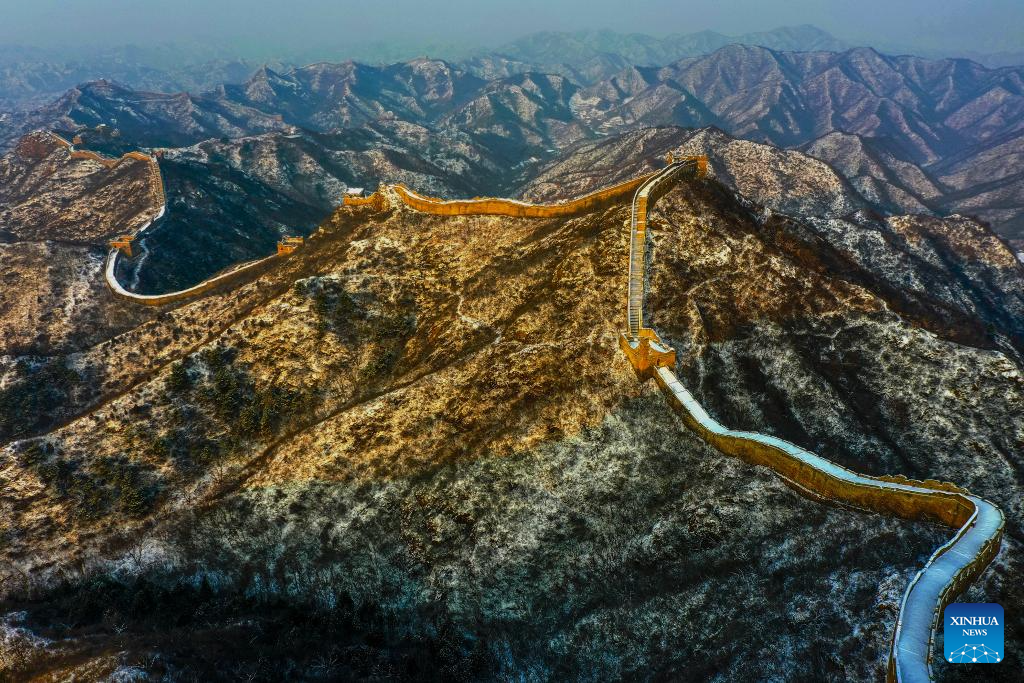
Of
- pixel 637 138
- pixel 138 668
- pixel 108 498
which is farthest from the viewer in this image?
pixel 637 138

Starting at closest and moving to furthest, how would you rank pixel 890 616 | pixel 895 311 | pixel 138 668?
pixel 890 616 < pixel 138 668 < pixel 895 311

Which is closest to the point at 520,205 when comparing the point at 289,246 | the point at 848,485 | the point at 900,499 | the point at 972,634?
the point at 289,246

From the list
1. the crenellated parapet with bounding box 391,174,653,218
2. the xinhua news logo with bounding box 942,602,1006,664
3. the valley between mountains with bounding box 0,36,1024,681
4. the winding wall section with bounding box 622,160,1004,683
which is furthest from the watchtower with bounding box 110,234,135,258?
the xinhua news logo with bounding box 942,602,1006,664

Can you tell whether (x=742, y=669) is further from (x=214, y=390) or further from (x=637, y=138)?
(x=637, y=138)

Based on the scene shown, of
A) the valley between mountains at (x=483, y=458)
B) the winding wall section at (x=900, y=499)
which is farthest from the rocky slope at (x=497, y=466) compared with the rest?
the winding wall section at (x=900, y=499)

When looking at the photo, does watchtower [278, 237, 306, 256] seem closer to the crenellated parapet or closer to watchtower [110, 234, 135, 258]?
the crenellated parapet

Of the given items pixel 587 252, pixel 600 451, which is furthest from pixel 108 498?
pixel 587 252

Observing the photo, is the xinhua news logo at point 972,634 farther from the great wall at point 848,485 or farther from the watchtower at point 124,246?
the watchtower at point 124,246
